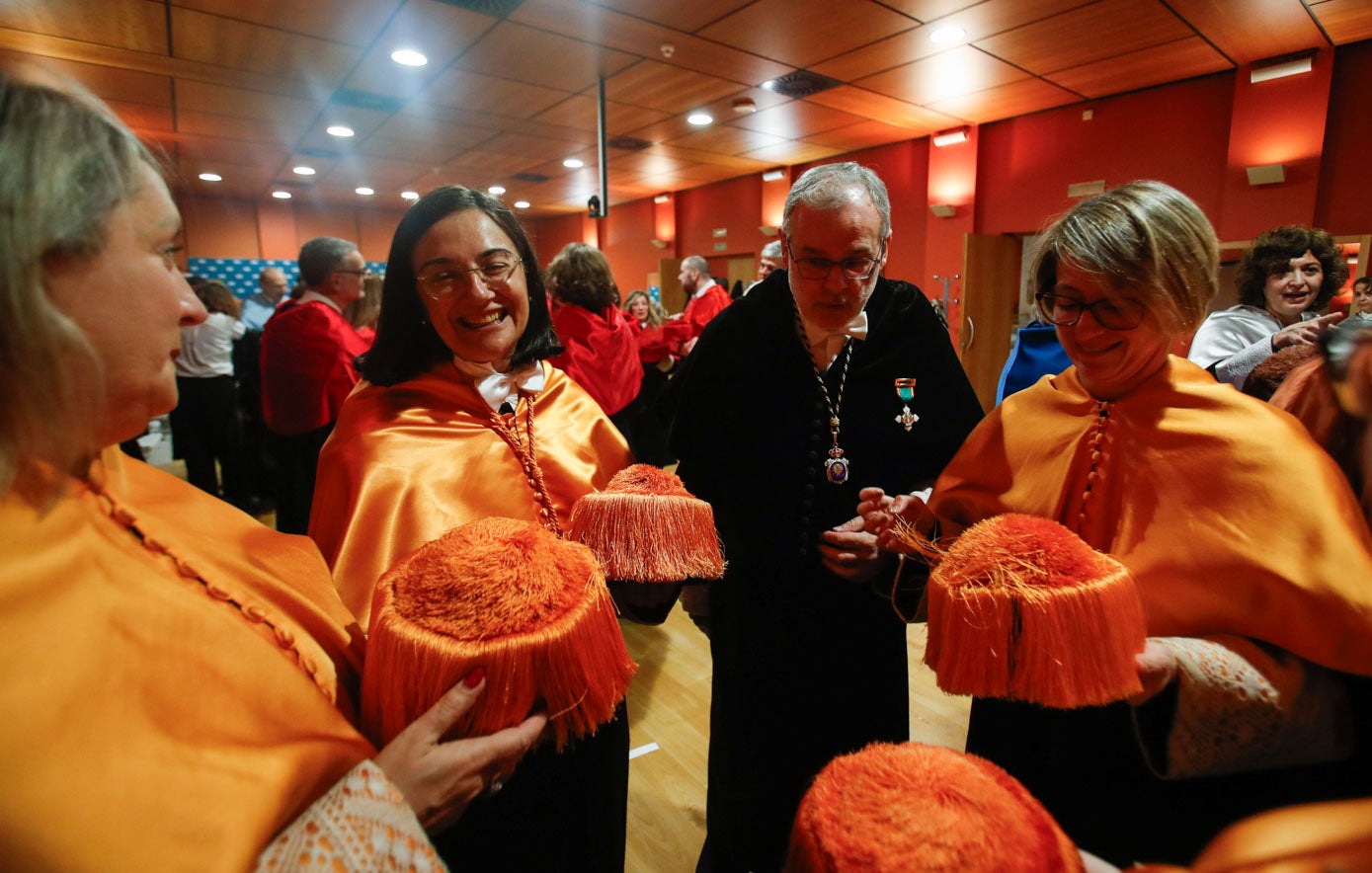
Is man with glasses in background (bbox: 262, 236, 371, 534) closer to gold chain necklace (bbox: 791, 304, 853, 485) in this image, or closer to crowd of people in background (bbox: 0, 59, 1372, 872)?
crowd of people in background (bbox: 0, 59, 1372, 872)

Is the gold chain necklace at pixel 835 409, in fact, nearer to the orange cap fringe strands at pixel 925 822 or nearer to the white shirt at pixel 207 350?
the orange cap fringe strands at pixel 925 822

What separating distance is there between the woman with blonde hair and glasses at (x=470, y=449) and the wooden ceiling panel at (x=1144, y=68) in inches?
252

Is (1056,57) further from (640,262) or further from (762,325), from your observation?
(640,262)

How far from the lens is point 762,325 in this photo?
73.4 inches

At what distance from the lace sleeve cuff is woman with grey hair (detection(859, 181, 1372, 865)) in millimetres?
979

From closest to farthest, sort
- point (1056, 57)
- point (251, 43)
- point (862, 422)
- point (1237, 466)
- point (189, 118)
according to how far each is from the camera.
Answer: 1. point (1237, 466)
2. point (862, 422)
3. point (251, 43)
4. point (1056, 57)
5. point (189, 118)

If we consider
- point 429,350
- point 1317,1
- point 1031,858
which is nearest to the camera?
point 1031,858

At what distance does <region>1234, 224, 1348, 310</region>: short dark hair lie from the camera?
3.19m

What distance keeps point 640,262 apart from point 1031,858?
556 inches

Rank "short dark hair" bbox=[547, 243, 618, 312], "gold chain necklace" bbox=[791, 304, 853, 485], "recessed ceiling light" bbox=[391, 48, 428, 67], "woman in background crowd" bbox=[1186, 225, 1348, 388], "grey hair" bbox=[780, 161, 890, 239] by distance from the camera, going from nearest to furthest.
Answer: "grey hair" bbox=[780, 161, 890, 239] < "gold chain necklace" bbox=[791, 304, 853, 485] < "woman in background crowd" bbox=[1186, 225, 1348, 388] < "short dark hair" bbox=[547, 243, 618, 312] < "recessed ceiling light" bbox=[391, 48, 428, 67]

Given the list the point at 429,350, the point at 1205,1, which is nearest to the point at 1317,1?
the point at 1205,1

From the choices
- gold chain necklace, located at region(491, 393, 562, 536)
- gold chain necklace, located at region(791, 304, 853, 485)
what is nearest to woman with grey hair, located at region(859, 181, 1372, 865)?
gold chain necklace, located at region(791, 304, 853, 485)

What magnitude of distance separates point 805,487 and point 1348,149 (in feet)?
22.2

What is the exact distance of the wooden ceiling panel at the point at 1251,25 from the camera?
450 cm
